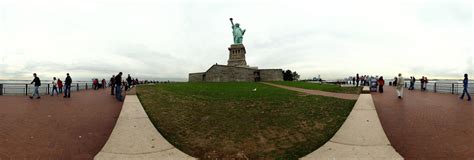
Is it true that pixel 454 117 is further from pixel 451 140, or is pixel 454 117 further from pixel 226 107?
pixel 226 107

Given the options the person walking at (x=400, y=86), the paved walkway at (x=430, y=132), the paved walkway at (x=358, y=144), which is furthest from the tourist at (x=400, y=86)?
the paved walkway at (x=358, y=144)

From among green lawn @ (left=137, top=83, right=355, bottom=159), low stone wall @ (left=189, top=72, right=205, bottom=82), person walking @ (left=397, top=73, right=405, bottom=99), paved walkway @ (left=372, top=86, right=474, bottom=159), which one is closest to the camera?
paved walkway @ (left=372, top=86, right=474, bottom=159)

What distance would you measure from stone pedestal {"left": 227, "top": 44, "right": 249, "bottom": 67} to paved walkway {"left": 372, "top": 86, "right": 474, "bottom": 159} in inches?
1642

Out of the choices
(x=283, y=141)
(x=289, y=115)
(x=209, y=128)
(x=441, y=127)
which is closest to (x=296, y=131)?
(x=283, y=141)

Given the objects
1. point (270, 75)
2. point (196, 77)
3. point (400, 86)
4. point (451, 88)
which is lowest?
point (451, 88)

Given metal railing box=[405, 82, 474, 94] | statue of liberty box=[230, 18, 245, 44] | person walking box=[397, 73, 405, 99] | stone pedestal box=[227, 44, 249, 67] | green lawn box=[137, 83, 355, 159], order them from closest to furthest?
A: green lawn box=[137, 83, 355, 159]
person walking box=[397, 73, 405, 99]
metal railing box=[405, 82, 474, 94]
stone pedestal box=[227, 44, 249, 67]
statue of liberty box=[230, 18, 245, 44]

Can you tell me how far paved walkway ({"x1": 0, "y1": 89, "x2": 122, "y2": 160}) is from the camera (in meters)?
5.97

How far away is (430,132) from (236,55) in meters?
46.5

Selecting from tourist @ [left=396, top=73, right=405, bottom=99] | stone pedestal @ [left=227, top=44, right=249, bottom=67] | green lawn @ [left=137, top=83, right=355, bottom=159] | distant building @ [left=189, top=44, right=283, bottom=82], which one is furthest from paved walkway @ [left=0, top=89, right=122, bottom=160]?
stone pedestal @ [left=227, top=44, right=249, bottom=67]

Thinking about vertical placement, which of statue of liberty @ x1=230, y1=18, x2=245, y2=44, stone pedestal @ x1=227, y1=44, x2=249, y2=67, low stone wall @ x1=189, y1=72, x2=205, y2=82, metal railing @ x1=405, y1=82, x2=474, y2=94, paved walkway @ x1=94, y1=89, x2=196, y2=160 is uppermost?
statue of liberty @ x1=230, y1=18, x2=245, y2=44

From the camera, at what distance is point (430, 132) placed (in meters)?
7.42

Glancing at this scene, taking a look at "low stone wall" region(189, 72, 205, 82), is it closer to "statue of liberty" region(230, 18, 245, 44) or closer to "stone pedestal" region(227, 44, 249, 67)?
"stone pedestal" region(227, 44, 249, 67)

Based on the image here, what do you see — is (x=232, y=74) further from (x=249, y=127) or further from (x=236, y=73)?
(x=249, y=127)

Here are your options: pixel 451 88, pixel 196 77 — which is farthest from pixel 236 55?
pixel 451 88
